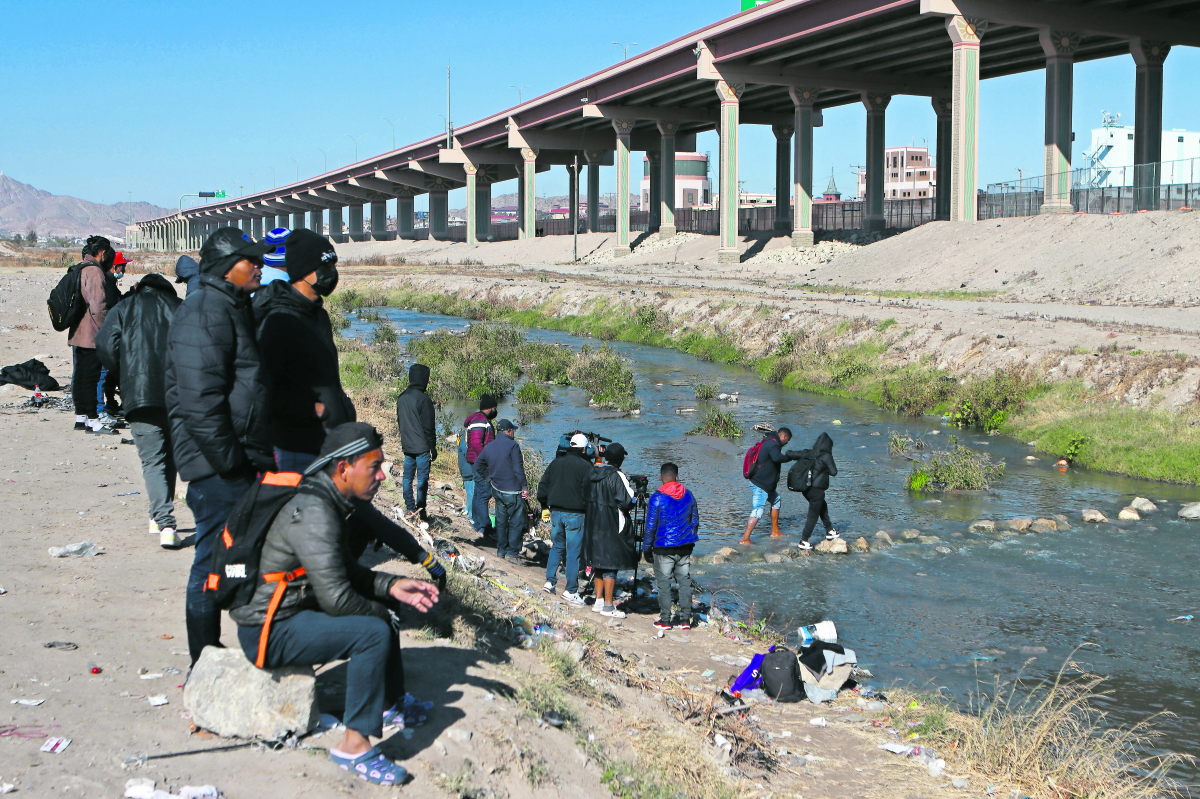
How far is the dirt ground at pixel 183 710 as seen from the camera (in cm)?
432

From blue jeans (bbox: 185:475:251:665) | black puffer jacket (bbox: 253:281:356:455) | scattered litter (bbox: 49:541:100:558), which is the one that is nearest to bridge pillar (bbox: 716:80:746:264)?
scattered litter (bbox: 49:541:100:558)

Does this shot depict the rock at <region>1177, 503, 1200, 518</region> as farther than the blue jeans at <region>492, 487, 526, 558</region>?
Yes

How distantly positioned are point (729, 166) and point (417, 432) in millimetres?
43299

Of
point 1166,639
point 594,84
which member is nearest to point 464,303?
A: point 594,84

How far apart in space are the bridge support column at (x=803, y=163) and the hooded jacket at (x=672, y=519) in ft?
144

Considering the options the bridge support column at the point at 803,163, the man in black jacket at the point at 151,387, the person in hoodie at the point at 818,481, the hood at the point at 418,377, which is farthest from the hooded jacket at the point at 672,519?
the bridge support column at the point at 803,163

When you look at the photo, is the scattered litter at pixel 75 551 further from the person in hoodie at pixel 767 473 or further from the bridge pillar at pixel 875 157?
the bridge pillar at pixel 875 157

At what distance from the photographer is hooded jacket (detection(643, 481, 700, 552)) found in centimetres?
901

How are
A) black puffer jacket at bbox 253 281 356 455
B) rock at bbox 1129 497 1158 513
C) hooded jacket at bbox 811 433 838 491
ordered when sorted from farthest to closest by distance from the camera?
rock at bbox 1129 497 1158 513, hooded jacket at bbox 811 433 838 491, black puffer jacket at bbox 253 281 356 455

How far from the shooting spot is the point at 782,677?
24.7 ft

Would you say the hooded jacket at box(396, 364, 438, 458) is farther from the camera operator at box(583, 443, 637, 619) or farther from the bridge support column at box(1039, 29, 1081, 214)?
the bridge support column at box(1039, 29, 1081, 214)

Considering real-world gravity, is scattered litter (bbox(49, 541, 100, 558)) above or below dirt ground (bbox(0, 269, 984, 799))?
above

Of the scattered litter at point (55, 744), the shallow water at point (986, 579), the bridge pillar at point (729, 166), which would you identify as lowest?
the shallow water at point (986, 579)

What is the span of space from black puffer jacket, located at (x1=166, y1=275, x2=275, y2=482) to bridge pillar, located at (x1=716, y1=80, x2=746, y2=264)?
1855 inches
